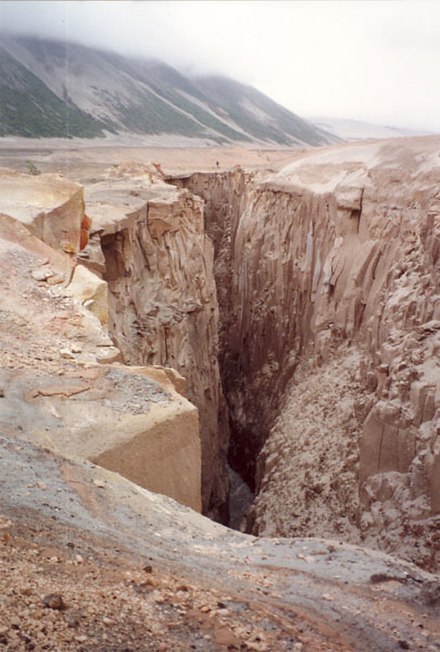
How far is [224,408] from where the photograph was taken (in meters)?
17.7

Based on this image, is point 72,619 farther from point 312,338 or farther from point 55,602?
point 312,338

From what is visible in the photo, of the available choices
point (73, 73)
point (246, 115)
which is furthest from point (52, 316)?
point (246, 115)

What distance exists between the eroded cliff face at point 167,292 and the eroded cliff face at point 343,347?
62.9 inches

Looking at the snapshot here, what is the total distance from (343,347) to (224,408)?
5.41 m

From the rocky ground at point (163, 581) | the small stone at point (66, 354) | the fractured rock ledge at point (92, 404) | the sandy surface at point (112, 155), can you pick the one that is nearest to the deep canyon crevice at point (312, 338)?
the fractured rock ledge at point (92, 404)

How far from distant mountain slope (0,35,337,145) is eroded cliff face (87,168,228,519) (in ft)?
12.3

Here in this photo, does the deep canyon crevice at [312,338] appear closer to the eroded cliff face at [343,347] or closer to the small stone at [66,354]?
the eroded cliff face at [343,347]

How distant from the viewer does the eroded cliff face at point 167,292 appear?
1302 cm

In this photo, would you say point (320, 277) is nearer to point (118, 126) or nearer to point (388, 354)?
point (388, 354)

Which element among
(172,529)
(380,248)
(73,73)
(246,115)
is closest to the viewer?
(172,529)

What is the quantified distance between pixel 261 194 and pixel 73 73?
20709 mm

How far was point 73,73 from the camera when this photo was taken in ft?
115

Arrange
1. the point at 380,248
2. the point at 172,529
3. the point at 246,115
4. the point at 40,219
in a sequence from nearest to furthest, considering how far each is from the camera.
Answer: the point at 172,529, the point at 40,219, the point at 380,248, the point at 246,115

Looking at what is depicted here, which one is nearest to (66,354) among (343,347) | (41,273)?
(41,273)
